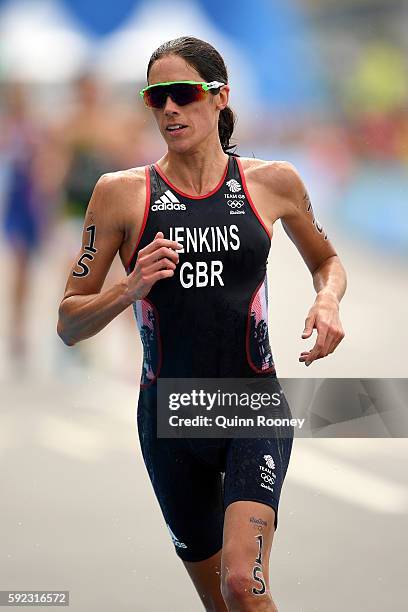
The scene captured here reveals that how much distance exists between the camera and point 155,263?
339cm

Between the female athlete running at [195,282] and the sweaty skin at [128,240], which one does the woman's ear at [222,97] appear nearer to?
the female athlete running at [195,282]

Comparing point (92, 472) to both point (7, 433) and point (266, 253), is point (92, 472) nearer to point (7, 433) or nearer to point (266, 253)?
point (7, 433)

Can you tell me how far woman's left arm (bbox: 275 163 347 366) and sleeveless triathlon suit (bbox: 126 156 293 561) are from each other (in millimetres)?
167

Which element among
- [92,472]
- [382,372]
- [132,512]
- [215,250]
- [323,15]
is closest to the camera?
[215,250]

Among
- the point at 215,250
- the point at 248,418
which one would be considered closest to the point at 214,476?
the point at 248,418

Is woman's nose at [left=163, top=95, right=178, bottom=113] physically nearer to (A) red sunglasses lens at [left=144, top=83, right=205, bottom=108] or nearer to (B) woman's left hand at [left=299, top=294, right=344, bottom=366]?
(A) red sunglasses lens at [left=144, top=83, right=205, bottom=108]

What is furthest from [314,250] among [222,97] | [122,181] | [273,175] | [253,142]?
[253,142]

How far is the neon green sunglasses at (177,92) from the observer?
11.9 ft

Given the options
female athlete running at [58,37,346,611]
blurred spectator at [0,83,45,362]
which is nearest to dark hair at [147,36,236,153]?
female athlete running at [58,37,346,611]

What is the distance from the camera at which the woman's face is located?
365cm

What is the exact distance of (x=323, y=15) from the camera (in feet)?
77.5

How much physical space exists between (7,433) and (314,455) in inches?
65.1

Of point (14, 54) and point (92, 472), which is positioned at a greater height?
point (14, 54)

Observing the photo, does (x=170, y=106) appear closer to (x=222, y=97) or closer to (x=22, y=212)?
(x=222, y=97)
